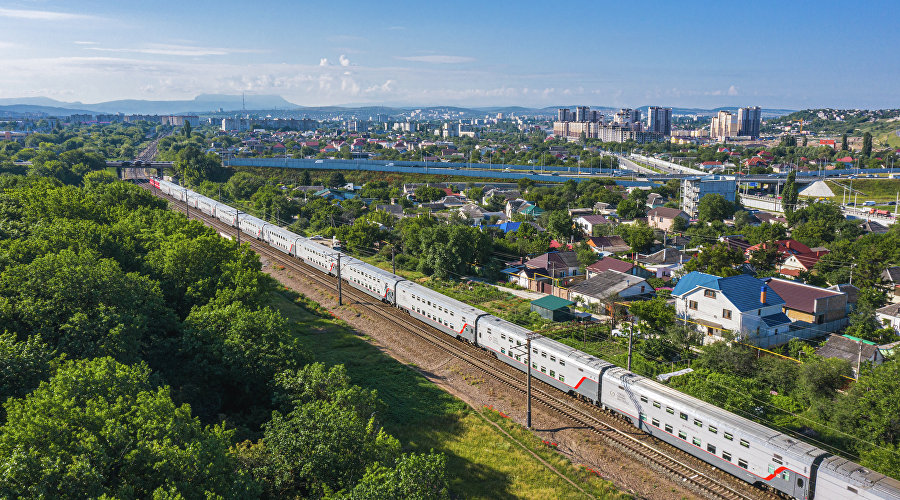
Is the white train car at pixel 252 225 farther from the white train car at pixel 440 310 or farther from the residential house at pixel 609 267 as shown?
the residential house at pixel 609 267

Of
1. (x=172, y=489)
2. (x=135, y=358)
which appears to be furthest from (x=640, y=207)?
(x=172, y=489)

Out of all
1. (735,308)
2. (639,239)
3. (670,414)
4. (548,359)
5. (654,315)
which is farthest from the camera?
(639,239)

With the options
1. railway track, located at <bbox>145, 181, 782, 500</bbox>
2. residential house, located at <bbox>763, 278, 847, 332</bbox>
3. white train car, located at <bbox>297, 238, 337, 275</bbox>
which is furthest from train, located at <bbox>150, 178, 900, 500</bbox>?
residential house, located at <bbox>763, 278, 847, 332</bbox>

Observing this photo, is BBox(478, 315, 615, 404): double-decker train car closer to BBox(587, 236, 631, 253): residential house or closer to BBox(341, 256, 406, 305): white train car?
BBox(341, 256, 406, 305): white train car

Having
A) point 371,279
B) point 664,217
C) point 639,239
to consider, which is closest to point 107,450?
point 371,279

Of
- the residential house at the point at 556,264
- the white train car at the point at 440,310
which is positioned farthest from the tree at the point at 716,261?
the white train car at the point at 440,310

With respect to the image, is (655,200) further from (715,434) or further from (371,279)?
(715,434)

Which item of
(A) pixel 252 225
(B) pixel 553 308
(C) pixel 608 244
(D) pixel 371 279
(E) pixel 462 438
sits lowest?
(E) pixel 462 438
